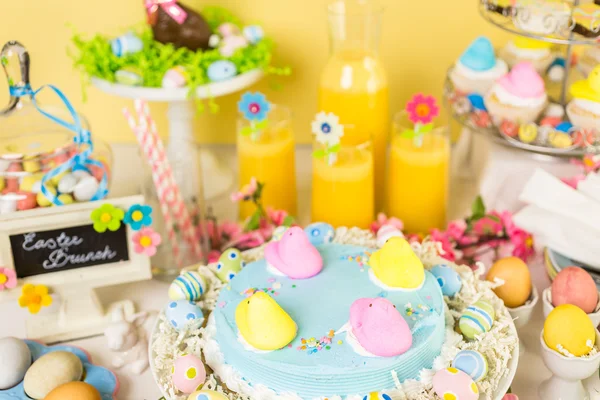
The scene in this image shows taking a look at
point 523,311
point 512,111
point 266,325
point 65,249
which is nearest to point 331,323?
point 266,325

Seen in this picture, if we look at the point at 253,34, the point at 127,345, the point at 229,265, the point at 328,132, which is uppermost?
the point at 253,34

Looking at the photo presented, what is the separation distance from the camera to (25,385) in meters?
0.88

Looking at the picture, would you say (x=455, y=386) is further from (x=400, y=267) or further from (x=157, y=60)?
(x=157, y=60)

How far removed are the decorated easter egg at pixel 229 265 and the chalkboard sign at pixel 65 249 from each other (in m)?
0.15

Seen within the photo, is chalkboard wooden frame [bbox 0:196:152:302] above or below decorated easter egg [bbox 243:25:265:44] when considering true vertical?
below

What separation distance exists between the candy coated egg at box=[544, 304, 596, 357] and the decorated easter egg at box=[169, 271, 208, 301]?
452mm

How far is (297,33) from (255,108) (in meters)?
0.36

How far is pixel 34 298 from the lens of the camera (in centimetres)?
96

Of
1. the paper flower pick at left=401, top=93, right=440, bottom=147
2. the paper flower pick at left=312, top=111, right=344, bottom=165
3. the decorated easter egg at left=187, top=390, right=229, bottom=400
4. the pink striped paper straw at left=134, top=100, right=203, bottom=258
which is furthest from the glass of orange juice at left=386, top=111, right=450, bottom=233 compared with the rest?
the decorated easter egg at left=187, top=390, right=229, bottom=400

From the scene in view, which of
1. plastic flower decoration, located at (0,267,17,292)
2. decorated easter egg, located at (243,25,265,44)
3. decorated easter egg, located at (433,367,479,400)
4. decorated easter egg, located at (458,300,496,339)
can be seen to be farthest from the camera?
decorated easter egg, located at (243,25,265,44)

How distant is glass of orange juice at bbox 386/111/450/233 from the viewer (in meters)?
1.20

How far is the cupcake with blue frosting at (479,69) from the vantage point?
121 centimetres

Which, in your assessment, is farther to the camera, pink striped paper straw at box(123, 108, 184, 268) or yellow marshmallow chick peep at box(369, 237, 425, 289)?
pink striped paper straw at box(123, 108, 184, 268)

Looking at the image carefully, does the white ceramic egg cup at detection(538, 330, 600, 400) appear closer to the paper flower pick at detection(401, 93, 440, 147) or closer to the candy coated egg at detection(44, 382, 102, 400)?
the paper flower pick at detection(401, 93, 440, 147)
